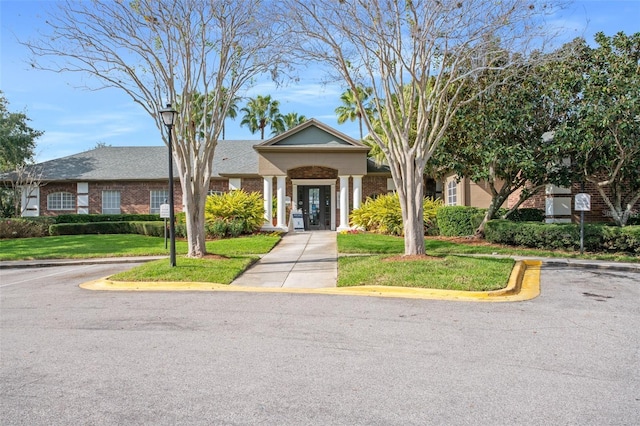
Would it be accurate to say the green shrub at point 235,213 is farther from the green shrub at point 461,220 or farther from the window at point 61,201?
the window at point 61,201

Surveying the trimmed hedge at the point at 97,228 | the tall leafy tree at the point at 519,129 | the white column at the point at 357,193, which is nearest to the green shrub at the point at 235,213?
the white column at the point at 357,193

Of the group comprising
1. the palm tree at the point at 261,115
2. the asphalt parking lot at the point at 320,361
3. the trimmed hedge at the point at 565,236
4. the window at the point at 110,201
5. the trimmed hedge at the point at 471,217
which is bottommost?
the asphalt parking lot at the point at 320,361

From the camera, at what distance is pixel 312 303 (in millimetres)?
8102

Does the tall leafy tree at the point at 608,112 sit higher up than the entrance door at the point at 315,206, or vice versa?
the tall leafy tree at the point at 608,112

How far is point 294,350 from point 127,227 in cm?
2123

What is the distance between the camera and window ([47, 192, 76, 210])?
28094mm

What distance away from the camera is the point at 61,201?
28.2m

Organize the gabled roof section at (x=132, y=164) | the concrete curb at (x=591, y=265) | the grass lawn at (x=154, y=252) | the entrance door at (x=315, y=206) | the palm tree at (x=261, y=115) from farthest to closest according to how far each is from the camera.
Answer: the palm tree at (x=261, y=115) < the gabled roof section at (x=132, y=164) < the entrance door at (x=315, y=206) < the concrete curb at (x=591, y=265) < the grass lawn at (x=154, y=252)

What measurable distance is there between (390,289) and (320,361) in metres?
4.26

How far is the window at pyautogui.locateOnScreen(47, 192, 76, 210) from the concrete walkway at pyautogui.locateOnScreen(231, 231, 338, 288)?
16202mm

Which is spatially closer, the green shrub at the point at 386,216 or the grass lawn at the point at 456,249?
the grass lawn at the point at 456,249

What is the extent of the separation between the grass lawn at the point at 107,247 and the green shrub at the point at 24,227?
1.17 m

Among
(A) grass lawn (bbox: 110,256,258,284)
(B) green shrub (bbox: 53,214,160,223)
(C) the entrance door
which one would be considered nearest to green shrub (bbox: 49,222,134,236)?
(B) green shrub (bbox: 53,214,160,223)

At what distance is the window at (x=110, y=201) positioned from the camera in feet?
90.7
